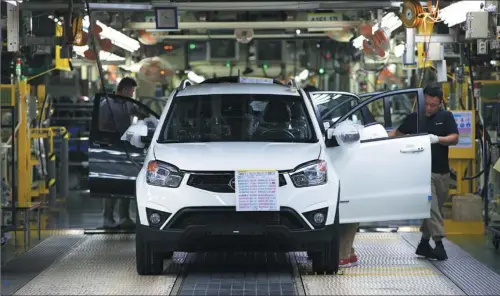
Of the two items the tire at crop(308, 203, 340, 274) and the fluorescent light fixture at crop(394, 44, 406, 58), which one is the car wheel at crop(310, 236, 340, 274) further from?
the fluorescent light fixture at crop(394, 44, 406, 58)

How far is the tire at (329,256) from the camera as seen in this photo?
28.7ft

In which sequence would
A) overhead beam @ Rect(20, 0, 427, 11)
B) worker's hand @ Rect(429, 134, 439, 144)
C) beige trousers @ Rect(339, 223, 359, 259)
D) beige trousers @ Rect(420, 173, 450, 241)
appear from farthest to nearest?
overhead beam @ Rect(20, 0, 427, 11), beige trousers @ Rect(420, 173, 450, 241), worker's hand @ Rect(429, 134, 439, 144), beige trousers @ Rect(339, 223, 359, 259)

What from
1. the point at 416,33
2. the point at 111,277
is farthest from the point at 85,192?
the point at 111,277

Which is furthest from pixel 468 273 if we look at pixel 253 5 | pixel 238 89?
pixel 253 5

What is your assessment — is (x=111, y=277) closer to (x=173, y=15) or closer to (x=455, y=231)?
(x=455, y=231)

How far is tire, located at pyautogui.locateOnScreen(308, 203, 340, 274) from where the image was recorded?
874 cm

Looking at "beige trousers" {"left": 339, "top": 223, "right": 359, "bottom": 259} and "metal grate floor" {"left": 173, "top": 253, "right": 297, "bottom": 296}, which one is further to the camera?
"beige trousers" {"left": 339, "top": 223, "right": 359, "bottom": 259}

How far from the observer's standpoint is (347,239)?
31.9ft

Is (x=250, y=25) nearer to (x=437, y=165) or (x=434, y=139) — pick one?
(x=437, y=165)

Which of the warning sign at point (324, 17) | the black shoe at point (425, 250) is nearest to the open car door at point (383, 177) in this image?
the black shoe at point (425, 250)

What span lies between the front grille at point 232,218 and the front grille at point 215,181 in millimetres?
183

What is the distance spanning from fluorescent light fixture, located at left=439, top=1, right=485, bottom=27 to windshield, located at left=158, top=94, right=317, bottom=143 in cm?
383

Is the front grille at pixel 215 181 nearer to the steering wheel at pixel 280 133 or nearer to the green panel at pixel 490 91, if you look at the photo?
the steering wheel at pixel 280 133

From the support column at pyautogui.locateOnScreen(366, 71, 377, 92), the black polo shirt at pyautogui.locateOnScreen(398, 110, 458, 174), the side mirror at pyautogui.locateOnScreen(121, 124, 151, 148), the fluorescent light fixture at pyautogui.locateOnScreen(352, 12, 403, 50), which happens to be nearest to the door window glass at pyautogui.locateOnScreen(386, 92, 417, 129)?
the support column at pyautogui.locateOnScreen(366, 71, 377, 92)
